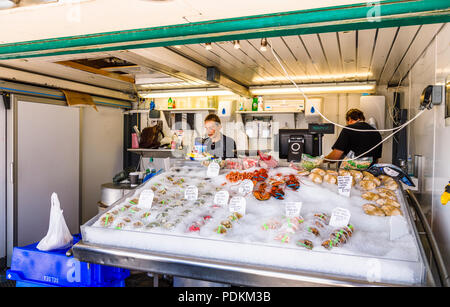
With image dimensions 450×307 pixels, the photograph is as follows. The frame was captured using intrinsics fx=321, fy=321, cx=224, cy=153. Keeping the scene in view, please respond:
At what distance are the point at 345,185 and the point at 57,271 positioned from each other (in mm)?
1996

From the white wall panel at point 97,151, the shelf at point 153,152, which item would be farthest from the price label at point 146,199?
the shelf at point 153,152

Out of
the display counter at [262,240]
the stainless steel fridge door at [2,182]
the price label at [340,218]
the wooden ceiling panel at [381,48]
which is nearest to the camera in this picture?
the display counter at [262,240]

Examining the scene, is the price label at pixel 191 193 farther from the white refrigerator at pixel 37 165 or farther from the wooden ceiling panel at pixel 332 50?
the white refrigerator at pixel 37 165

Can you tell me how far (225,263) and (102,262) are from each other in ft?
2.54

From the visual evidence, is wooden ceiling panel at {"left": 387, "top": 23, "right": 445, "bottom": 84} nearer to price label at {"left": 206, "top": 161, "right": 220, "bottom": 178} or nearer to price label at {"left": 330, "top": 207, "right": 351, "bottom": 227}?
price label at {"left": 330, "top": 207, "right": 351, "bottom": 227}

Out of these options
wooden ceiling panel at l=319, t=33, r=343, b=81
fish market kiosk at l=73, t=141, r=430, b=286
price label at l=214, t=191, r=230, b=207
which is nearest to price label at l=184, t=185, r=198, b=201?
fish market kiosk at l=73, t=141, r=430, b=286

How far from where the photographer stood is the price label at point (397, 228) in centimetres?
161

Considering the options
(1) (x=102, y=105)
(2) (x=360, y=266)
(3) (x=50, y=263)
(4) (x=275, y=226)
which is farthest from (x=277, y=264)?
(1) (x=102, y=105)

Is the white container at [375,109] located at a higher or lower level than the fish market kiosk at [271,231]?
higher

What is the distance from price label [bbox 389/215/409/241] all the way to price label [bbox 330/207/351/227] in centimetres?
21

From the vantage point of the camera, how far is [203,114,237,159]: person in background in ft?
15.3

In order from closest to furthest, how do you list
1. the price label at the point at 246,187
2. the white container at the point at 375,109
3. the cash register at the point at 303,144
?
the price label at the point at 246,187
the cash register at the point at 303,144
the white container at the point at 375,109

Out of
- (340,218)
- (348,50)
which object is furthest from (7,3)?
(348,50)

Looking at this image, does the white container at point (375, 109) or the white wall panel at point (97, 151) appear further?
the white wall panel at point (97, 151)
